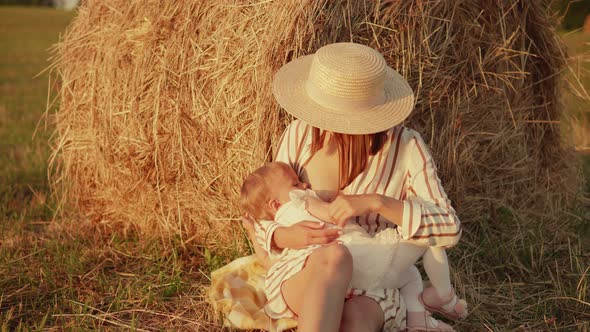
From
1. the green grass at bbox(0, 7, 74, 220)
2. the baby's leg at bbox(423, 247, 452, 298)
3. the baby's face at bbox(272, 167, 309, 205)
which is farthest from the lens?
the green grass at bbox(0, 7, 74, 220)

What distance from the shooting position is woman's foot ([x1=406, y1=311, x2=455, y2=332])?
8.89 feet

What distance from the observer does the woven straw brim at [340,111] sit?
261 centimetres

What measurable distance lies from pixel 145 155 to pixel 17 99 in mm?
5660

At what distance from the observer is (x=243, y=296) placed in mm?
3053

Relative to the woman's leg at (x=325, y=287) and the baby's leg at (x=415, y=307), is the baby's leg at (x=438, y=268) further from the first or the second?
the woman's leg at (x=325, y=287)

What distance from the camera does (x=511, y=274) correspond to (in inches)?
141

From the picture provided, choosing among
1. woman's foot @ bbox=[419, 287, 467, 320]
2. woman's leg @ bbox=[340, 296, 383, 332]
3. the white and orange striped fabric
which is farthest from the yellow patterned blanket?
woman's foot @ bbox=[419, 287, 467, 320]

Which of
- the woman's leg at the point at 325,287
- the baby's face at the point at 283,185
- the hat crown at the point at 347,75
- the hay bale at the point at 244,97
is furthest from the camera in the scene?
the hay bale at the point at 244,97

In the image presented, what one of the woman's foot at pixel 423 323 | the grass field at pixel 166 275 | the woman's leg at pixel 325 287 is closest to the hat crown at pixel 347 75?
the woman's leg at pixel 325 287

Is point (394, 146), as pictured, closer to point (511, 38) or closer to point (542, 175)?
point (511, 38)

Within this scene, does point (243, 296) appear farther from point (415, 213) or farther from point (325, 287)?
point (415, 213)

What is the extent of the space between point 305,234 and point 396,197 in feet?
1.45

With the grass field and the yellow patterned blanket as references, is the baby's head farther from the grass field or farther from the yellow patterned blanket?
the grass field

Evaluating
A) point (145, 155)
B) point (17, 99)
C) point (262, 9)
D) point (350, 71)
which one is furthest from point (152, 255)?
point (17, 99)
